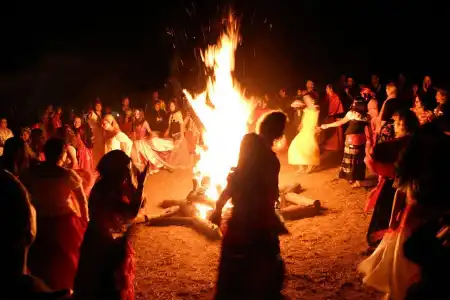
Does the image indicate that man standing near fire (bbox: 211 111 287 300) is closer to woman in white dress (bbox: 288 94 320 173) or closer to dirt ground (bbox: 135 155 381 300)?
dirt ground (bbox: 135 155 381 300)

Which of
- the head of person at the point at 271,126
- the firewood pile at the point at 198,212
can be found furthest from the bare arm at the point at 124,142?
the head of person at the point at 271,126

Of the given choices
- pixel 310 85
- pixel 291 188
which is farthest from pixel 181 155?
pixel 310 85

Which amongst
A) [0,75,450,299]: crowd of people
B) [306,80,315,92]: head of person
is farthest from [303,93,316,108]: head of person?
[0,75,450,299]: crowd of people

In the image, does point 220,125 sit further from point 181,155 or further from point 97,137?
point 97,137

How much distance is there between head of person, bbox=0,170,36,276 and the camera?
287 centimetres

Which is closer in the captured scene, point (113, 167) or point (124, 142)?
point (113, 167)

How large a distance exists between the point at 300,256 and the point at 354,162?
12.9 ft

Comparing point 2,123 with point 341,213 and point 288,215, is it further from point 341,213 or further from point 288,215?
point 341,213

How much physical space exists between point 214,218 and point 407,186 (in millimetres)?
1975

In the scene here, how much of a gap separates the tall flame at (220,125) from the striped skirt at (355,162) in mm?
2429

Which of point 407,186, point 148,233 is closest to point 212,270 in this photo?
point 148,233

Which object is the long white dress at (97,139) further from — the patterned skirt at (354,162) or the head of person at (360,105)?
the head of person at (360,105)

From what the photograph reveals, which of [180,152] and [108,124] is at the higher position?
[108,124]

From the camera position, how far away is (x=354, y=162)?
395 inches
